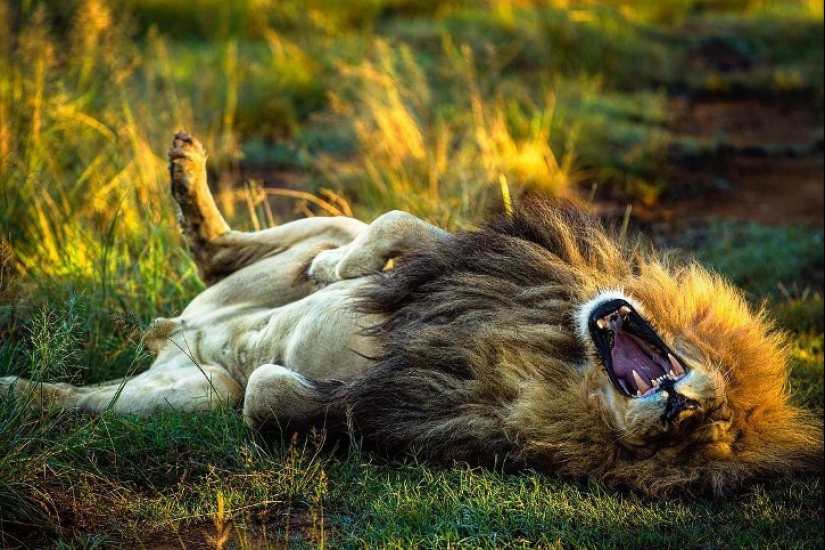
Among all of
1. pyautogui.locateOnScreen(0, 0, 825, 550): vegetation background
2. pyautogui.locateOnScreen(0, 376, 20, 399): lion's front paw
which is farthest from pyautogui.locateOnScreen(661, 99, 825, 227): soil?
pyautogui.locateOnScreen(0, 376, 20, 399): lion's front paw

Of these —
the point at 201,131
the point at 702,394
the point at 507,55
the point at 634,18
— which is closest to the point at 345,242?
the point at 702,394

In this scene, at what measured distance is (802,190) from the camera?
26.8 feet

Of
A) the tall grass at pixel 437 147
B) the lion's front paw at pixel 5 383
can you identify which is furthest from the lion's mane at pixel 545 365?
the tall grass at pixel 437 147

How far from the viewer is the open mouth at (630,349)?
325 cm

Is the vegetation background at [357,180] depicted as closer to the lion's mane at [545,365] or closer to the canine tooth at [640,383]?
the lion's mane at [545,365]

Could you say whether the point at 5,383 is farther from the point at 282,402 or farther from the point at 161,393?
the point at 282,402

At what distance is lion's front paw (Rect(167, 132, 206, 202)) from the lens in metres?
4.28

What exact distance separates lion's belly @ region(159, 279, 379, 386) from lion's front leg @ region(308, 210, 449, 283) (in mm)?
52

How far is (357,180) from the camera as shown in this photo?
284 inches

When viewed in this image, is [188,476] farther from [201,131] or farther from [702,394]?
[201,131]

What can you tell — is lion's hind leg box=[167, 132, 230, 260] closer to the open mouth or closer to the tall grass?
the tall grass

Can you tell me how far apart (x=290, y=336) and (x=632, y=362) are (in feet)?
4.00

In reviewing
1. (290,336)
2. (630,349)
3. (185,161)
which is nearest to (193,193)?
Answer: (185,161)

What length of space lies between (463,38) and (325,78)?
73.6 inches
